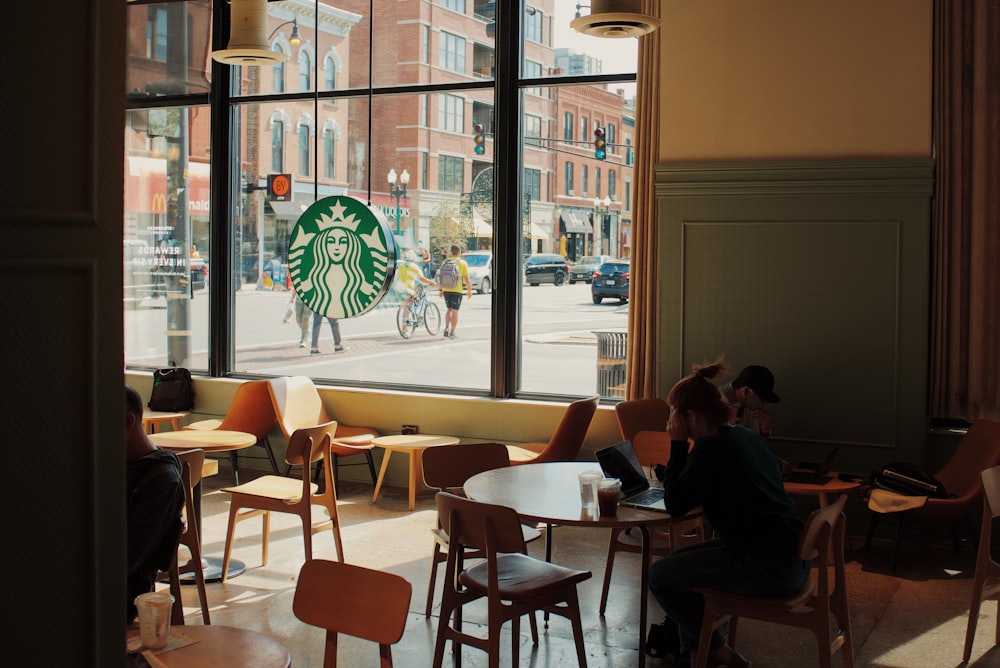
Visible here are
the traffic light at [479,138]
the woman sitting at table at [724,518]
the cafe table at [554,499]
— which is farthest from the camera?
the traffic light at [479,138]

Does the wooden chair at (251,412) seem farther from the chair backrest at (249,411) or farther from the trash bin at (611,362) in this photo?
the trash bin at (611,362)

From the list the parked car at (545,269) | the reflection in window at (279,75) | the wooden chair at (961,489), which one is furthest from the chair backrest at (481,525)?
the reflection in window at (279,75)

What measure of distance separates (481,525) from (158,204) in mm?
6341

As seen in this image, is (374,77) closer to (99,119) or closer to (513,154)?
(513,154)

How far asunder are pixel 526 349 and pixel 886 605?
334cm

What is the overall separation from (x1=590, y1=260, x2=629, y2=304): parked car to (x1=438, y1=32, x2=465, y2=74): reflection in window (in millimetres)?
1877

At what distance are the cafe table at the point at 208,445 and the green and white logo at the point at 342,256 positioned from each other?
1.52 meters

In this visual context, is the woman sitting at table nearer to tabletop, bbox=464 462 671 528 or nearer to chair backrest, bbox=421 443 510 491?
tabletop, bbox=464 462 671 528

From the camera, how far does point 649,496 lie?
4387 mm

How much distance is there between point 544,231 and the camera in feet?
25.3

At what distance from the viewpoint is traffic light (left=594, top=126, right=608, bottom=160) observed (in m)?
7.44

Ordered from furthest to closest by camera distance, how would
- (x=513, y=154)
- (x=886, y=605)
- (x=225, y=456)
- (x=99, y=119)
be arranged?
(x=225, y=456), (x=513, y=154), (x=886, y=605), (x=99, y=119)

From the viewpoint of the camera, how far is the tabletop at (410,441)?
7.13 metres

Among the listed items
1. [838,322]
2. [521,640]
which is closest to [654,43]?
[838,322]
